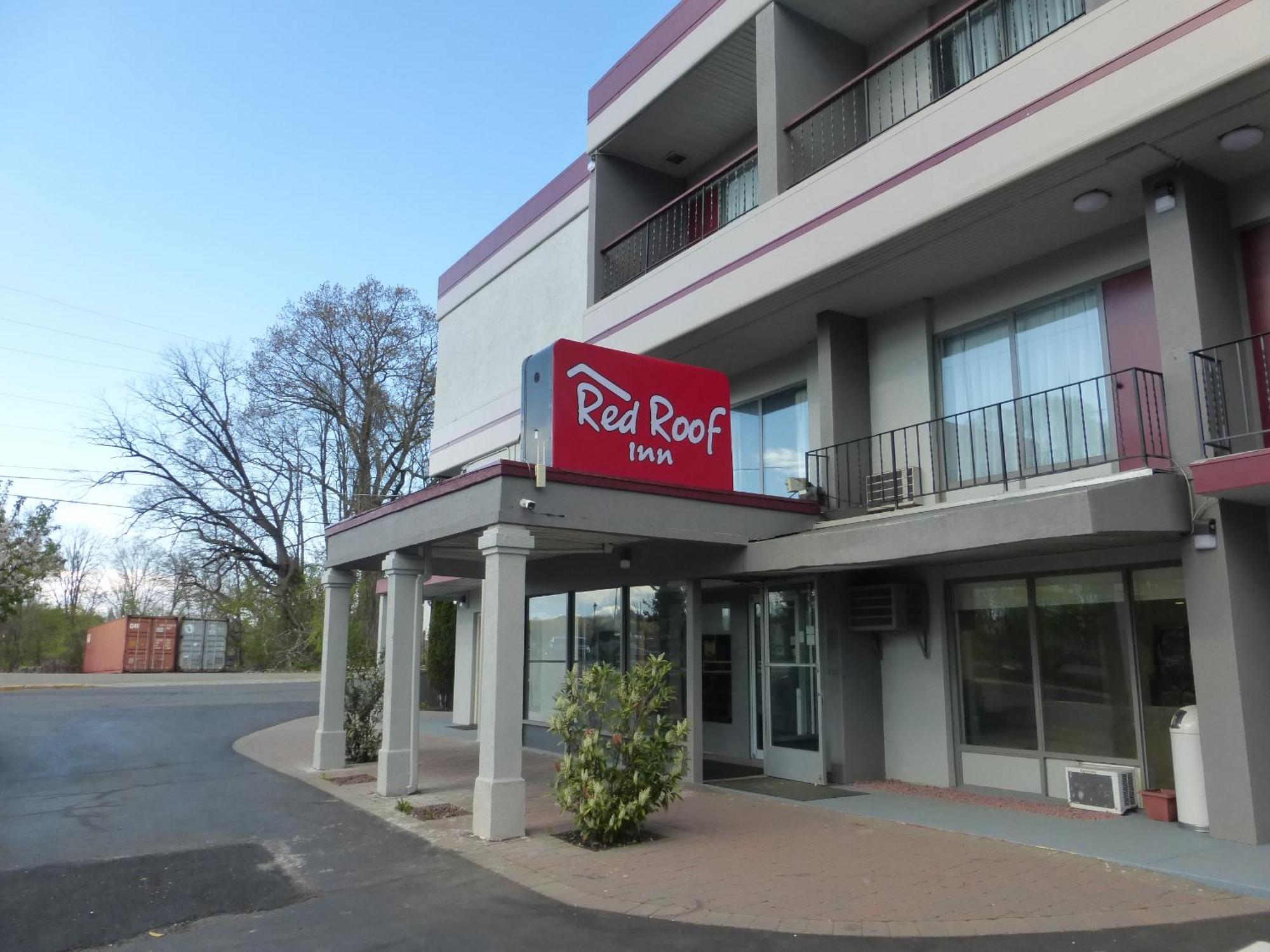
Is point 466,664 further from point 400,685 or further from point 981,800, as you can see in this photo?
point 981,800

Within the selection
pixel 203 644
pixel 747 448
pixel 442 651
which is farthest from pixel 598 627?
pixel 203 644

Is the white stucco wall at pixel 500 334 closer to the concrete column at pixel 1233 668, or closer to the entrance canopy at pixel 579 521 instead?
the entrance canopy at pixel 579 521

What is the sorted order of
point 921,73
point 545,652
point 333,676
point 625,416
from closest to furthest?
1. point 625,416
2. point 921,73
3. point 333,676
4. point 545,652

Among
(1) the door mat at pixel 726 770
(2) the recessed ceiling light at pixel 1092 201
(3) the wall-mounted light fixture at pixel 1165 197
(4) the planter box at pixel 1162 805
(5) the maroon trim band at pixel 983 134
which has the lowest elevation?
(1) the door mat at pixel 726 770

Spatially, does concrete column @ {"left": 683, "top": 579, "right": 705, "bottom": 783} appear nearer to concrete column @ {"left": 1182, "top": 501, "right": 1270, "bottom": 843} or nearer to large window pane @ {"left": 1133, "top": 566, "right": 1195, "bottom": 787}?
large window pane @ {"left": 1133, "top": 566, "right": 1195, "bottom": 787}

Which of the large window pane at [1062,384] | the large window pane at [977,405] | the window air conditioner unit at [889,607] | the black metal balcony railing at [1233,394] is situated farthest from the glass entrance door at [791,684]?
the black metal balcony railing at [1233,394]

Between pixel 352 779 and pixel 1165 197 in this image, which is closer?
pixel 1165 197

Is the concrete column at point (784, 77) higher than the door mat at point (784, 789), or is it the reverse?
the concrete column at point (784, 77)

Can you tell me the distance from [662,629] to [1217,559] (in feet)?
23.0

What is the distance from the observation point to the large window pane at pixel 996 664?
944 centimetres

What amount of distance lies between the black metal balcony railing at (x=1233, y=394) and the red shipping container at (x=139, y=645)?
1601 inches

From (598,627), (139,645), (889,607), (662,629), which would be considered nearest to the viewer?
(889,607)

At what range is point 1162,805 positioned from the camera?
25.8ft

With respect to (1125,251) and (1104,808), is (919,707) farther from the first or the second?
(1125,251)
